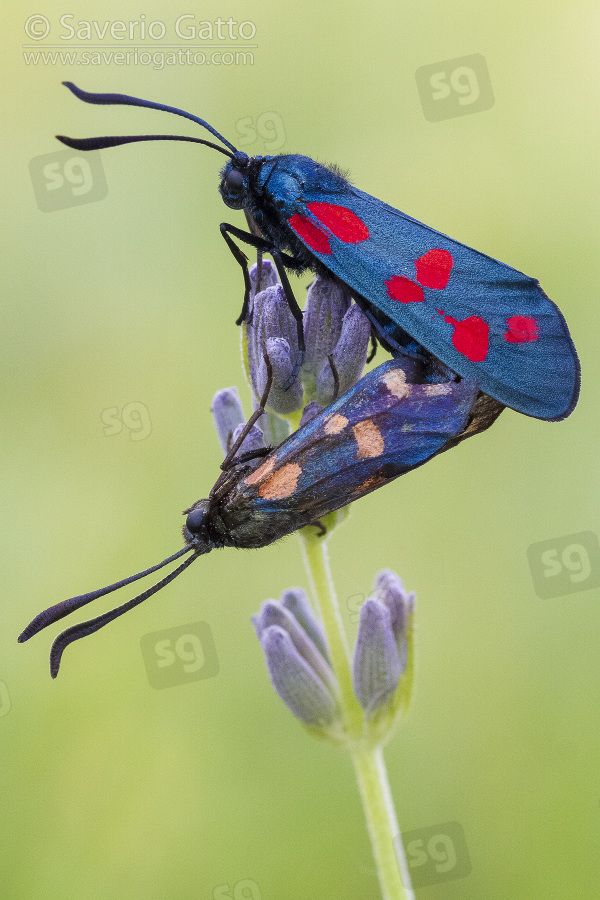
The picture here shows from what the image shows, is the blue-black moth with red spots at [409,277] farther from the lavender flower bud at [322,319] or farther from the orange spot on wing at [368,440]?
the orange spot on wing at [368,440]

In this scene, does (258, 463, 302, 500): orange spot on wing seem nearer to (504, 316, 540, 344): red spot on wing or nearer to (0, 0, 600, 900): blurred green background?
(504, 316, 540, 344): red spot on wing

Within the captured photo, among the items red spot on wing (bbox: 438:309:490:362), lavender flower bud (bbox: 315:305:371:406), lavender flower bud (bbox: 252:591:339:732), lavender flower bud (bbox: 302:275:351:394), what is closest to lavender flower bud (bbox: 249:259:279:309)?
lavender flower bud (bbox: 302:275:351:394)

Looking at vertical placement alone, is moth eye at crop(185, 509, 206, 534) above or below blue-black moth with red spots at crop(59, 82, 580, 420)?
below

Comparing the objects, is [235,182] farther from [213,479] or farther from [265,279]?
[213,479]

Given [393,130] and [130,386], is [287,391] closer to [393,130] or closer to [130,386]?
[130,386]

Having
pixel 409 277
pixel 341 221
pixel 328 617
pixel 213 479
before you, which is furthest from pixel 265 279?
pixel 213 479

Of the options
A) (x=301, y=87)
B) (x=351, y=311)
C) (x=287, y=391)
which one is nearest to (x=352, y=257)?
(x=351, y=311)
